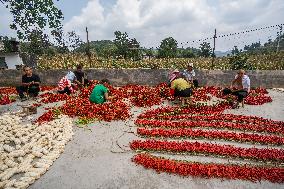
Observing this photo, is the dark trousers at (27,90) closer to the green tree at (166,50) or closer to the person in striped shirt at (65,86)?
the person in striped shirt at (65,86)

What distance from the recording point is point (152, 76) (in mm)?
15734

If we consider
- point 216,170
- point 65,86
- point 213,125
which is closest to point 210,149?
point 216,170

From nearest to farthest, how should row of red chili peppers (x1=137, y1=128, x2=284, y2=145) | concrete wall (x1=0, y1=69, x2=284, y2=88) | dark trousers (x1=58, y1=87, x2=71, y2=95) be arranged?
row of red chili peppers (x1=137, y1=128, x2=284, y2=145)
dark trousers (x1=58, y1=87, x2=71, y2=95)
concrete wall (x1=0, y1=69, x2=284, y2=88)

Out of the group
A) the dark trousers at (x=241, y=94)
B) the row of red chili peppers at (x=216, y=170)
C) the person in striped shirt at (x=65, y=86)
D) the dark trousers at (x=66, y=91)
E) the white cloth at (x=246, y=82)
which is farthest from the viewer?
the dark trousers at (x=66, y=91)

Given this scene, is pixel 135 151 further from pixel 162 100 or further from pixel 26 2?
pixel 26 2

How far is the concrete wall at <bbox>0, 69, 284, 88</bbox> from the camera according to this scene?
14844mm

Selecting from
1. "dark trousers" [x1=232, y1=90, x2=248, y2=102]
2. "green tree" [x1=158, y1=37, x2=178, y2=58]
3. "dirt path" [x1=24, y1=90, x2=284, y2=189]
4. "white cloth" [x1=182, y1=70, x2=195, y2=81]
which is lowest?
"dirt path" [x1=24, y1=90, x2=284, y2=189]

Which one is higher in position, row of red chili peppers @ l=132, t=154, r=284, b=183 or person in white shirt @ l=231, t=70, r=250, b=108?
person in white shirt @ l=231, t=70, r=250, b=108

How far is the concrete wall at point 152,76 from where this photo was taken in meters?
14.8

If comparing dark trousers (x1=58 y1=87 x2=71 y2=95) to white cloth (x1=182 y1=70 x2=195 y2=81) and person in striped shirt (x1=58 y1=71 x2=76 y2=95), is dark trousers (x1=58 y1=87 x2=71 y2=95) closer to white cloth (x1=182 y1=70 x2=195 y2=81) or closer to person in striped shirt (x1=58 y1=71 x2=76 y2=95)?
person in striped shirt (x1=58 y1=71 x2=76 y2=95)

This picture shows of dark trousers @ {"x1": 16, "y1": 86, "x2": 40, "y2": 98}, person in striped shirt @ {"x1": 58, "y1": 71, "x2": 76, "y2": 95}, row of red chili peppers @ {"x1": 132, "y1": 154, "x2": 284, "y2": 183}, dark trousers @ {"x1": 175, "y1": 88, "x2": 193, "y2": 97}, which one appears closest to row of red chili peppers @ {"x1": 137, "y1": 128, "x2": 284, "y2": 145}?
row of red chili peppers @ {"x1": 132, "y1": 154, "x2": 284, "y2": 183}

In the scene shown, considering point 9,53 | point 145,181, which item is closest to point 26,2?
point 145,181

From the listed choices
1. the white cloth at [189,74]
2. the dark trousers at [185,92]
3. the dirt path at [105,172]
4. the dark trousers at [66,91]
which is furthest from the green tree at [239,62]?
the dirt path at [105,172]

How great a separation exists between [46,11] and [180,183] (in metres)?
12.6
